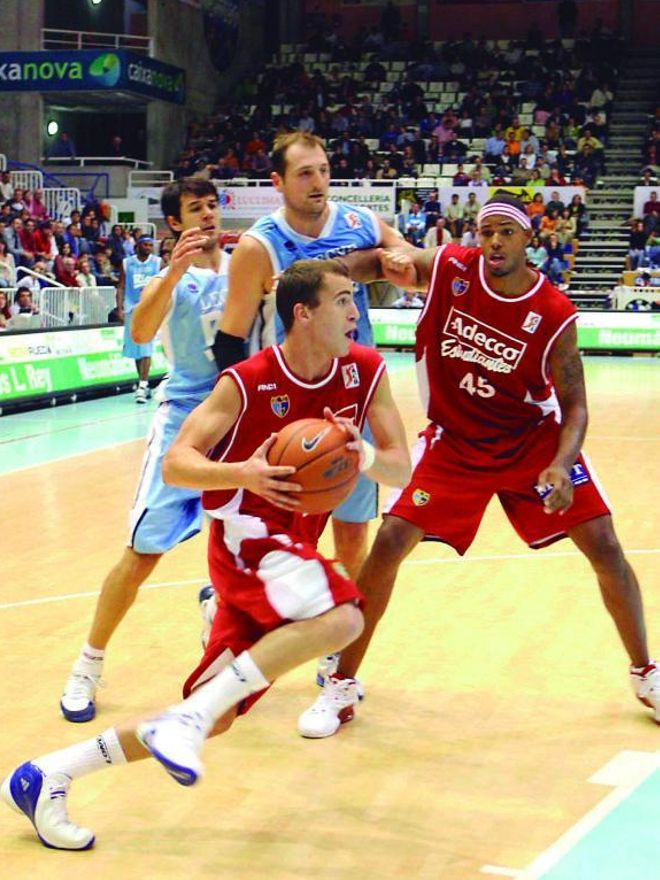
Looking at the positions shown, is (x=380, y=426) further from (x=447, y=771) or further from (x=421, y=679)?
(x=421, y=679)

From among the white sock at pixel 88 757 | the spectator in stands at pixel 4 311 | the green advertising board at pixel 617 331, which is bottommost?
the green advertising board at pixel 617 331

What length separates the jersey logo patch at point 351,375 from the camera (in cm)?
415

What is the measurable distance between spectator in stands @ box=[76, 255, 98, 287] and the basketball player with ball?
17702 mm

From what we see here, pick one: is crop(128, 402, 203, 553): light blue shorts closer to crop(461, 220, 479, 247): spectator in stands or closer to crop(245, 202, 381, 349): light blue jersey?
crop(245, 202, 381, 349): light blue jersey

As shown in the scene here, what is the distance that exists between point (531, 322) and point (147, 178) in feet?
92.8

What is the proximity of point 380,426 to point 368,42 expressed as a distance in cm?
3416

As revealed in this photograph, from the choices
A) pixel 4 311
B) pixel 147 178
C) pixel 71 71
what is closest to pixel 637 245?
pixel 147 178

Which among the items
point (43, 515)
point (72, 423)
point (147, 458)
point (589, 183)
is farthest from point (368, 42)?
point (147, 458)

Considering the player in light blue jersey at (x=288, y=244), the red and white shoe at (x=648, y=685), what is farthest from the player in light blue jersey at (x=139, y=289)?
the red and white shoe at (x=648, y=685)

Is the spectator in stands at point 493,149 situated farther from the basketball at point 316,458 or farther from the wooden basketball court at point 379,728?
the basketball at point 316,458

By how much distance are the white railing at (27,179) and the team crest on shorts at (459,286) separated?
78.3 feet

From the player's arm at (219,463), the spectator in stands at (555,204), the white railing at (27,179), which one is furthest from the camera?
the white railing at (27,179)

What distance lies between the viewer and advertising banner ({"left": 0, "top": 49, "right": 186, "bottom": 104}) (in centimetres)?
3036

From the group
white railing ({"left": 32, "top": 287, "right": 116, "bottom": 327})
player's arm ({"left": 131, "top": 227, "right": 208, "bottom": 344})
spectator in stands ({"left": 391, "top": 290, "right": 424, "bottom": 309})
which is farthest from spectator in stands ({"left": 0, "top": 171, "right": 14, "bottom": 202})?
player's arm ({"left": 131, "top": 227, "right": 208, "bottom": 344})
